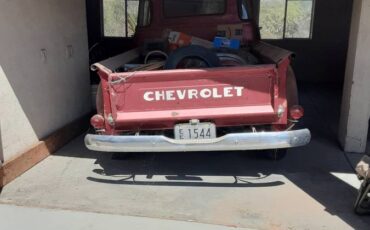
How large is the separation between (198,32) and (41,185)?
3009 millimetres

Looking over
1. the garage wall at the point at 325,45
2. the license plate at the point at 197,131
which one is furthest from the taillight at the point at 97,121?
the garage wall at the point at 325,45

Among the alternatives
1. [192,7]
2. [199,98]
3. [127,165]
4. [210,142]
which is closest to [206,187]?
[210,142]

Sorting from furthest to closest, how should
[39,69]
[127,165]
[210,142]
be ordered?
1. [39,69]
2. [127,165]
3. [210,142]

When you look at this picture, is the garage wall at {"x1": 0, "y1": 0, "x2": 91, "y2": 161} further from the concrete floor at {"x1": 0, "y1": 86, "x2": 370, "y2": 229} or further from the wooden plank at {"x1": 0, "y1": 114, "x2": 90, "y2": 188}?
the concrete floor at {"x1": 0, "y1": 86, "x2": 370, "y2": 229}

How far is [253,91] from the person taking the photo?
Result: 4.22 metres

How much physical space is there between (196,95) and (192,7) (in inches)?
88.7

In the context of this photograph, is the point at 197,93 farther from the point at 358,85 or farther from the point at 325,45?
the point at 325,45

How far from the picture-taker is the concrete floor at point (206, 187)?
378cm

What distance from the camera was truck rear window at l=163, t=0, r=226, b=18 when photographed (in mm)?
5953

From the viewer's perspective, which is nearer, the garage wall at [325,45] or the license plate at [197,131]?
the license plate at [197,131]

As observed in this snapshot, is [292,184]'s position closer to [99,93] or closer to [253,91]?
Result: [253,91]

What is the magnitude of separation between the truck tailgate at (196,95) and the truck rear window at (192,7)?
81.2 inches

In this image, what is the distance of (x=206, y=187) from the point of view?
4.38m

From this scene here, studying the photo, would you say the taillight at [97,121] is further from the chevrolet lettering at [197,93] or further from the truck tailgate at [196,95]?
the chevrolet lettering at [197,93]
